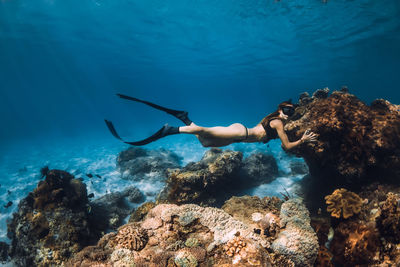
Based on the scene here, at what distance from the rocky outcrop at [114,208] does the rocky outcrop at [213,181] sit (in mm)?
1822

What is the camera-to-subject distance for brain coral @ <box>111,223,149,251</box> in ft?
12.0

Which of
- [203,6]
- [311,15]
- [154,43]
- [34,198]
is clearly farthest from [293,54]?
[34,198]

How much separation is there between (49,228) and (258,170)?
28.2 feet

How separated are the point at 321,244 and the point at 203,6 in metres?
23.6

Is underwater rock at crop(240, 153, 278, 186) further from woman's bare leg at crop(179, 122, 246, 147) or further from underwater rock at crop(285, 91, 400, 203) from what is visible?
woman's bare leg at crop(179, 122, 246, 147)

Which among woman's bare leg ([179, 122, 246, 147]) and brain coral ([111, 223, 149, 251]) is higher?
woman's bare leg ([179, 122, 246, 147])

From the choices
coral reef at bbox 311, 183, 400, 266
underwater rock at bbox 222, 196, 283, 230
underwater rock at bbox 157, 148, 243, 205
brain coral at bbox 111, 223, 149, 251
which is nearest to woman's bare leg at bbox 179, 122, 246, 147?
underwater rock at bbox 222, 196, 283, 230

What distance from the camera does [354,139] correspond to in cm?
566

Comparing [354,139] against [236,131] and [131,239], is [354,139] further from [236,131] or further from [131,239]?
[131,239]

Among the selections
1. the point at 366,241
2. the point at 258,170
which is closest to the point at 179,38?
the point at 258,170

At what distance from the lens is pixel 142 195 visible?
9898mm

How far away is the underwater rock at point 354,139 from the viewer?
548 cm

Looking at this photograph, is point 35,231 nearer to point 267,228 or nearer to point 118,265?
point 118,265

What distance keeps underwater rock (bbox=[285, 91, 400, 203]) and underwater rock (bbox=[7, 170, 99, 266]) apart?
24.1 ft
